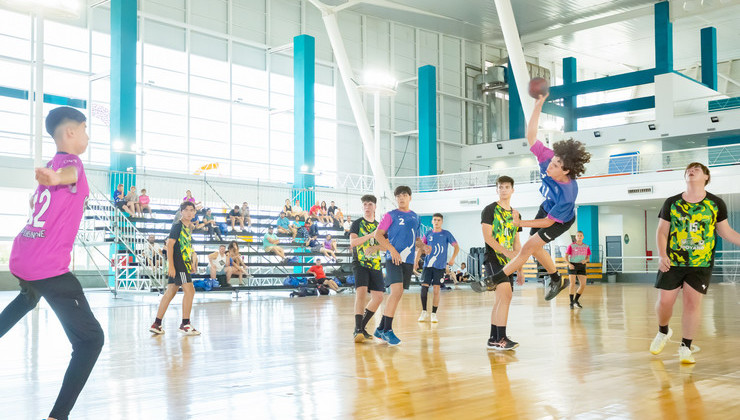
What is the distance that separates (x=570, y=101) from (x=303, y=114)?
719 inches

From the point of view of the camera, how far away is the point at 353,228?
322 inches

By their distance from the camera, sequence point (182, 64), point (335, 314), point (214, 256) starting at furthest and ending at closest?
point (182, 64) → point (214, 256) → point (335, 314)

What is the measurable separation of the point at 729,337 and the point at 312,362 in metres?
5.32

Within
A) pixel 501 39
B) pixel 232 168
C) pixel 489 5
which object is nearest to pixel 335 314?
pixel 232 168

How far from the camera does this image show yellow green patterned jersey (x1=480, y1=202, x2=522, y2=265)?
24.6ft

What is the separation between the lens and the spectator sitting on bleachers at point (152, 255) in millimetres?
18141

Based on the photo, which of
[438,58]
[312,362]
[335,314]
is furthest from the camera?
[438,58]

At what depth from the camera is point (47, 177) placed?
3.47 meters

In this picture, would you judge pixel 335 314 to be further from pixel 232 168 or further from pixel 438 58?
pixel 438 58

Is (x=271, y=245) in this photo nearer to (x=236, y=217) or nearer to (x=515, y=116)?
(x=236, y=217)

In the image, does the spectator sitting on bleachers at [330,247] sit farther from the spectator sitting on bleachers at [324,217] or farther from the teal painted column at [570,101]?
the teal painted column at [570,101]

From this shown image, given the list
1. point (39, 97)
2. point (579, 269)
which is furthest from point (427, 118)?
point (39, 97)

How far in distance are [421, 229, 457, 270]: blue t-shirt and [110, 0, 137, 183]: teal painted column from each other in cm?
1437

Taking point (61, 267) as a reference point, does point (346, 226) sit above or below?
above
